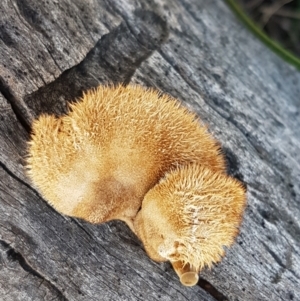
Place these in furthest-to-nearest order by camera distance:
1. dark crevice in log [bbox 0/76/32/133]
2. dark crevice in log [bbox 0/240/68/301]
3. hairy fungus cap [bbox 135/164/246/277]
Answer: dark crevice in log [bbox 0/76/32/133] → dark crevice in log [bbox 0/240/68/301] → hairy fungus cap [bbox 135/164/246/277]

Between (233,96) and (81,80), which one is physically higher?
(233,96)

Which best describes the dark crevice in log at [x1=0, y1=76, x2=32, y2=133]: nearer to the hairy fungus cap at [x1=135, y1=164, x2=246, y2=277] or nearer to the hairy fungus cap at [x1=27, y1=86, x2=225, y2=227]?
the hairy fungus cap at [x1=27, y1=86, x2=225, y2=227]

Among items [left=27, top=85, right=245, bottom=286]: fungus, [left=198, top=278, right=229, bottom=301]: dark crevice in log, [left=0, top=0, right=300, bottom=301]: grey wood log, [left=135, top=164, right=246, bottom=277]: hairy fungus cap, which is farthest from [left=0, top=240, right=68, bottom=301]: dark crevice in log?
[left=198, top=278, right=229, bottom=301]: dark crevice in log

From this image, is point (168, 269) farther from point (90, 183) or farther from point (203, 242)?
point (90, 183)

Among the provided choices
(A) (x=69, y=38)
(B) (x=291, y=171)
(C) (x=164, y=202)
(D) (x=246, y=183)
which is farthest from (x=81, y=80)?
(B) (x=291, y=171)

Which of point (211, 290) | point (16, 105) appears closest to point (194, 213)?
point (211, 290)

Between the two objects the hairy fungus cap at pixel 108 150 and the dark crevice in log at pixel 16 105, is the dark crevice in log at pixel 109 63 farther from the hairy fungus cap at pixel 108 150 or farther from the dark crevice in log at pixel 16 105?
the hairy fungus cap at pixel 108 150
